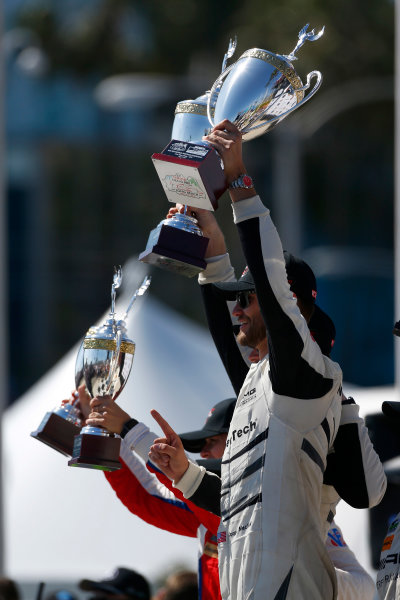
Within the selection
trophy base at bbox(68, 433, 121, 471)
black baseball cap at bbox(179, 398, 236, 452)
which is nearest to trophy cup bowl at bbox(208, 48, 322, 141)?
trophy base at bbox(68, 433, 121, 471)

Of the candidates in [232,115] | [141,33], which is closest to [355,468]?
[232,115]

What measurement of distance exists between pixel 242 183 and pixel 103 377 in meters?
0.97

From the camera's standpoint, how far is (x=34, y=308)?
3525 cm

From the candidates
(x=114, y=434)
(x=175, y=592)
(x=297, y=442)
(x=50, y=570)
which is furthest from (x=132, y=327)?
(x=297, y=442)

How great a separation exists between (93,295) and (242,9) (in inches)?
355

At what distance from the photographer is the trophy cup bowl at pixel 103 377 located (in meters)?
3.88

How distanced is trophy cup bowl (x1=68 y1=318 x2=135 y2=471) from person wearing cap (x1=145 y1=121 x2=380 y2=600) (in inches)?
23.3

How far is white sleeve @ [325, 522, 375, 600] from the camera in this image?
12.3 feet

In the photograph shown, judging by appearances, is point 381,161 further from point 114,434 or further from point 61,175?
point 114,434

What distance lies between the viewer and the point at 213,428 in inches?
176

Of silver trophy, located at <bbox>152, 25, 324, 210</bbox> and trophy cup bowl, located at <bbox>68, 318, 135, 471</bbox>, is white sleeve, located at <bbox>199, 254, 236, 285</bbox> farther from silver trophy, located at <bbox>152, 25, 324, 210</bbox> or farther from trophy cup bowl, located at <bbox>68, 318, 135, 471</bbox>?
silver trophy, located at <bbox>152, 25, 324, 210</bbox>

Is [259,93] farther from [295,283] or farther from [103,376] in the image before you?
[103,376]

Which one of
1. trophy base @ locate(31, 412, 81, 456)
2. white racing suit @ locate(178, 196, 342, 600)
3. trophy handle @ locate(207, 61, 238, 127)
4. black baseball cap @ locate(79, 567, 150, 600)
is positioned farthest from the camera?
black baseball cap @ locate(79, 567, 150, 600)

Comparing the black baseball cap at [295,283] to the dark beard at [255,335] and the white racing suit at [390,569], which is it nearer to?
the dark beard at [255,335]
